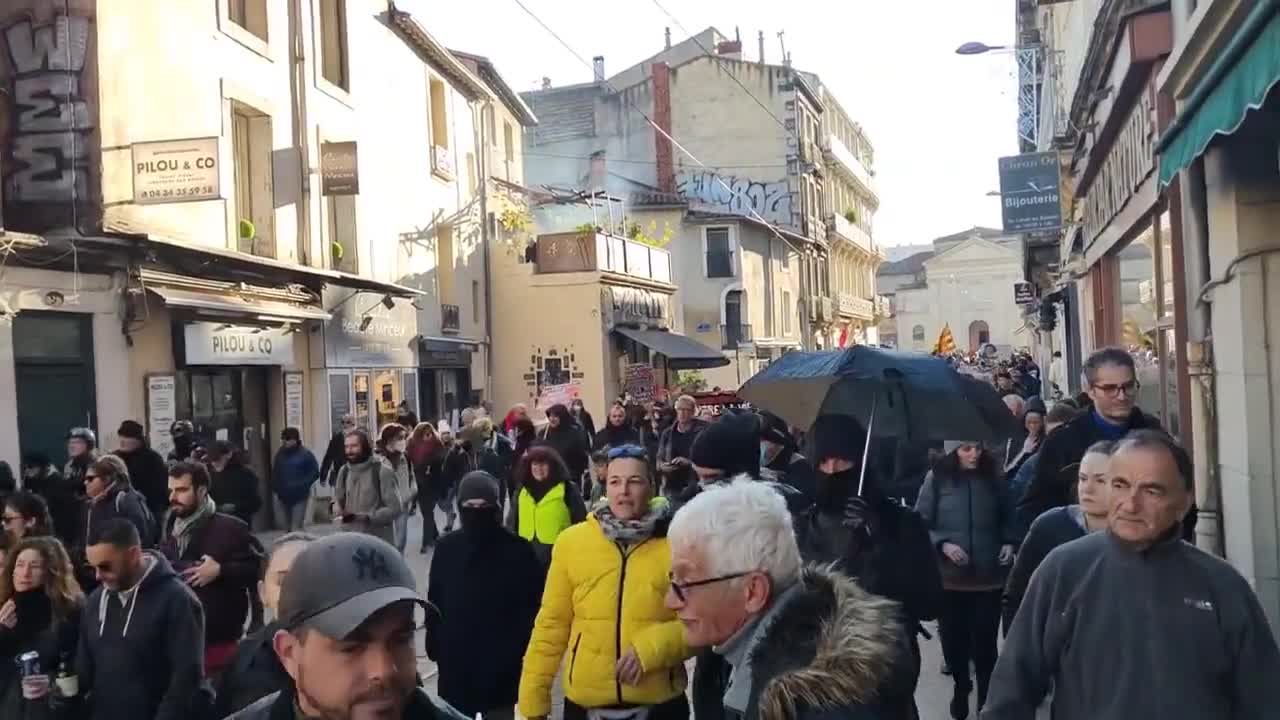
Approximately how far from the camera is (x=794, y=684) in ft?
8.28

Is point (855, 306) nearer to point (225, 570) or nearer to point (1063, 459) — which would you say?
point (1063, 459)

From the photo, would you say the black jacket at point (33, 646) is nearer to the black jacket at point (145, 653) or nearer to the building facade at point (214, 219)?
the black jacket at point (145, 653)

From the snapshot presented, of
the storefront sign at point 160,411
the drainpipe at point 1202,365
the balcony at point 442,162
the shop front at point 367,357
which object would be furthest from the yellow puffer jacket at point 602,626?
the balcony at point 442,162

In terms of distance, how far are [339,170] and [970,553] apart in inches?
575

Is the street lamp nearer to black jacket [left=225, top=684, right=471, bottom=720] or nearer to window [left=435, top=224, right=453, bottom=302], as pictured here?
window [left=435, top=224, right=453, bottom=302]

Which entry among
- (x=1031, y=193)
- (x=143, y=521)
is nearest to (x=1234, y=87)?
(x=143, y=521)

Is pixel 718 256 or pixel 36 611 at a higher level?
pixel 718 256

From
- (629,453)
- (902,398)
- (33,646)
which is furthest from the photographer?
(902,398)

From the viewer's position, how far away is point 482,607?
5.54m

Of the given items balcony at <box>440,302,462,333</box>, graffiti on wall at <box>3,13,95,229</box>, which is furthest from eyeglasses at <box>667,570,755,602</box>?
balcony at <box>440,302,462,333</box>

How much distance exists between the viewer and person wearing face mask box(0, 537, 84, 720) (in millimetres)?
5363

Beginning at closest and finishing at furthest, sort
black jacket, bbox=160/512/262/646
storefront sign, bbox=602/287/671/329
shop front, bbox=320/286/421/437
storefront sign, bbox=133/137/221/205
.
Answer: black jacket, bbox=160/512/262/646, storefront sign, bbox=133/137/221/205, shop front, bbox=320/286/421/437, storefront sign, bbox=602/287/671/329

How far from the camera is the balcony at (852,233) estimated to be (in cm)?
6272

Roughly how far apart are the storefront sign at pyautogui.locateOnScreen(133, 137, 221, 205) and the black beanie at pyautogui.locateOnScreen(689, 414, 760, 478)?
9.82m
